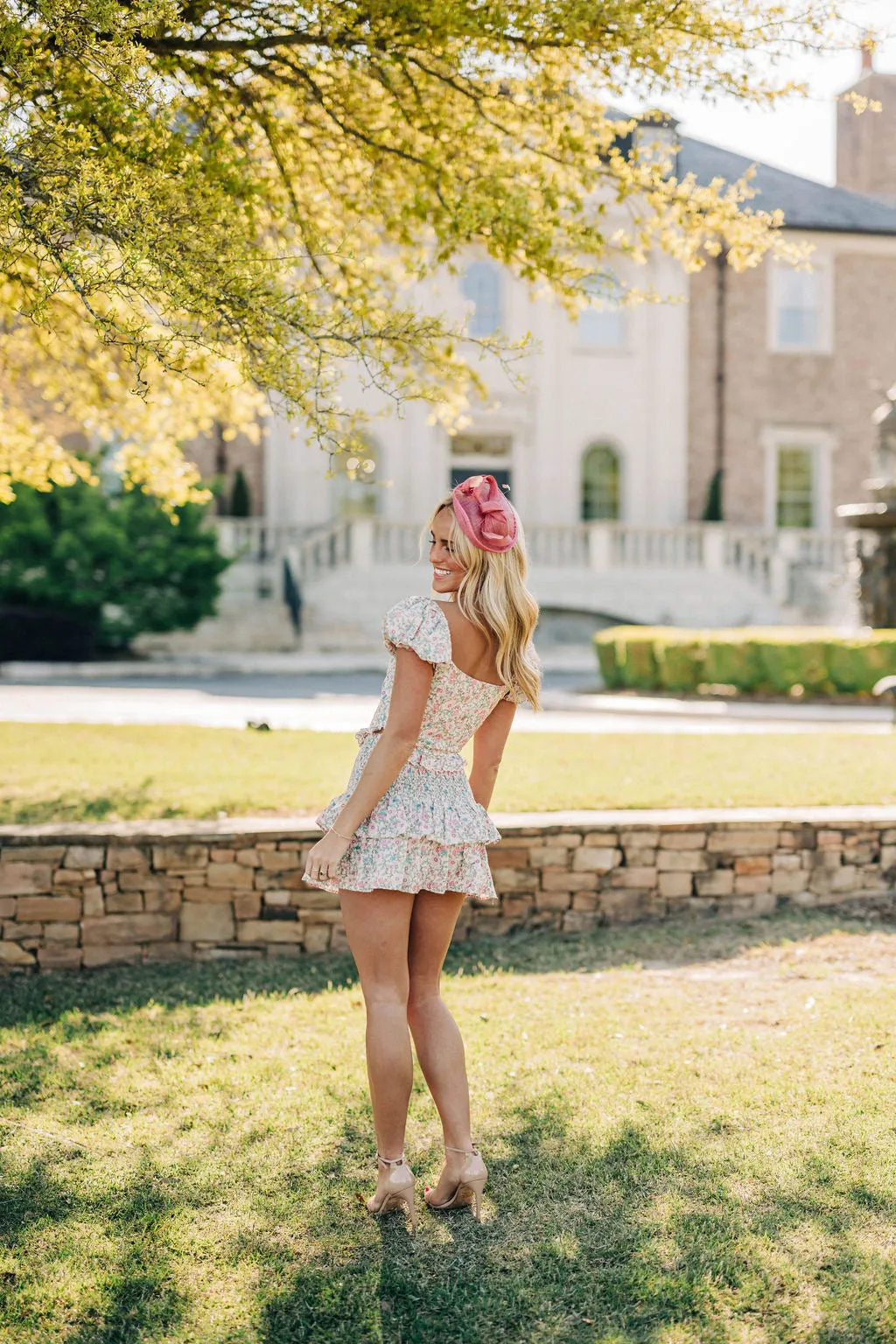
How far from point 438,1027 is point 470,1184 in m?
0.45

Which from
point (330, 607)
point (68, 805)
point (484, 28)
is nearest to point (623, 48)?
point (484, 28)

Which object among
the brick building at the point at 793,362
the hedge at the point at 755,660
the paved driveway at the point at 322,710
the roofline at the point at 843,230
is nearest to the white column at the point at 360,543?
the paved driveway at the point at 322,710

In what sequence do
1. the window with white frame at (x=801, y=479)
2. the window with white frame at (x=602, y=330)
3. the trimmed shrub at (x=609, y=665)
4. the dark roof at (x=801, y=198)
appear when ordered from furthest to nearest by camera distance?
the window with white frame at (x=801, y=479) < the dark roof at (x=801, y=198) < the window with white frame at (x=602, y=330) < the trimmed shrub at (x=609, y=665)

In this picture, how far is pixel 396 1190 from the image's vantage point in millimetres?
3279

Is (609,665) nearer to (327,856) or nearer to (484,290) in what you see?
(484,290)

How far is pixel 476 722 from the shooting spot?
11.0 ft

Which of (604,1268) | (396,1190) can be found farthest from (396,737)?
(604,1268)

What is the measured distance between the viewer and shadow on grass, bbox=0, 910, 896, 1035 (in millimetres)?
5289

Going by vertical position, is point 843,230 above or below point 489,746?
above

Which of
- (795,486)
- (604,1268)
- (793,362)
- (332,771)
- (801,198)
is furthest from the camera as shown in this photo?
(795,486)

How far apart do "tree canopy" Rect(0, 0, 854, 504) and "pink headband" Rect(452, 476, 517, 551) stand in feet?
4.51

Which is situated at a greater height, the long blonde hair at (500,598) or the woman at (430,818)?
the long blonde hair at (500,598)

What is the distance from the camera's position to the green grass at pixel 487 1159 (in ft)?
9.46

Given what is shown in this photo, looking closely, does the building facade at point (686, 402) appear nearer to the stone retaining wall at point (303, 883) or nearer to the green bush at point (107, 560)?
the green bush at point (107, 560)
